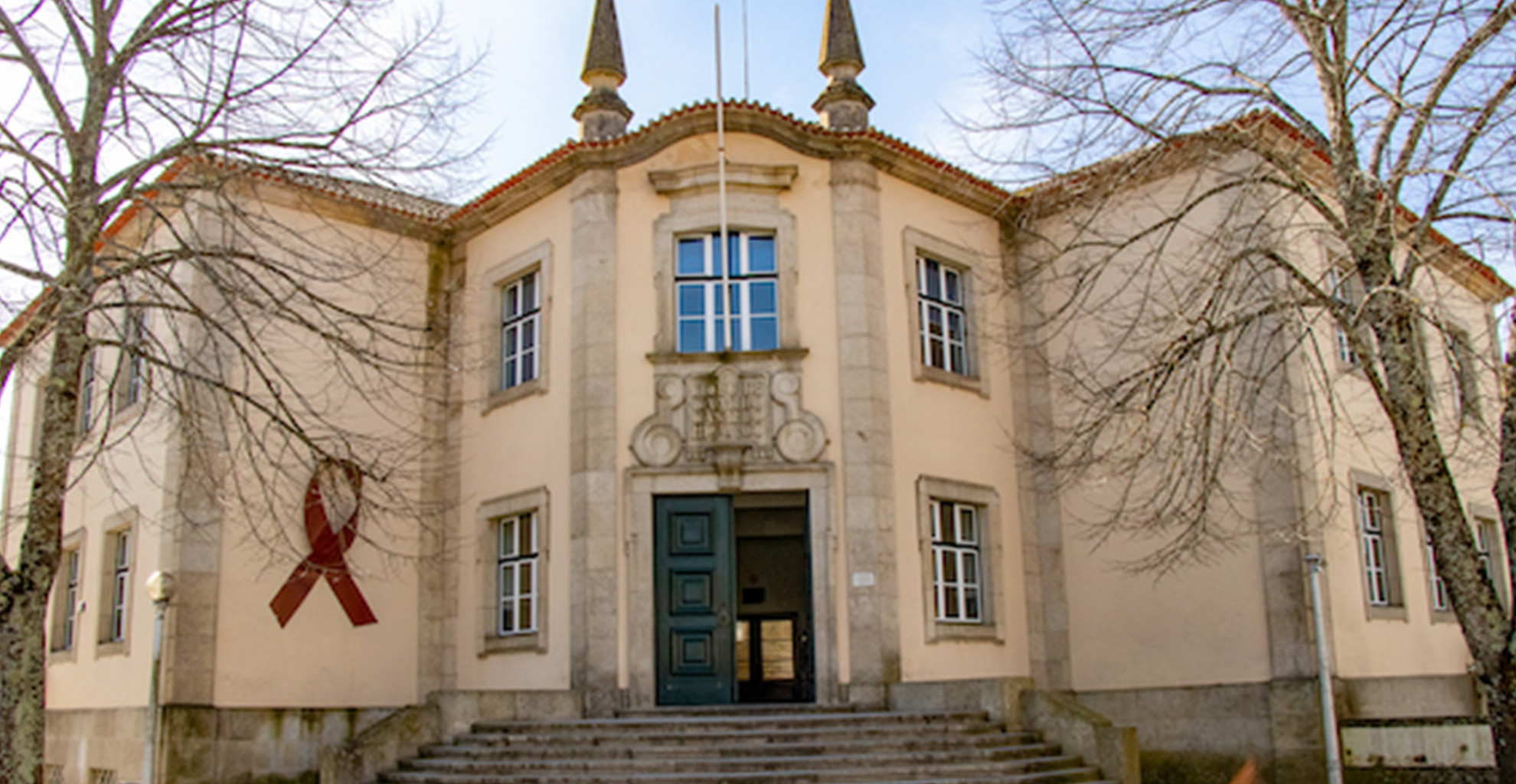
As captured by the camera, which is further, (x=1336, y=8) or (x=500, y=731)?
(x=500, y=731)

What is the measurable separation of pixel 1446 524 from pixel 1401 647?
6.89 m

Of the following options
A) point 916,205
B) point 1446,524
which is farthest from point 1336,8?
point 916,205

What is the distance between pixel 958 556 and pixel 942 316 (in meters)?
2.93

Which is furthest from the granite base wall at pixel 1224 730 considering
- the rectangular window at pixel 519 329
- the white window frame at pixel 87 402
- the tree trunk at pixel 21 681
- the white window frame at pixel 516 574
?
the white window frame at pixel 87 402

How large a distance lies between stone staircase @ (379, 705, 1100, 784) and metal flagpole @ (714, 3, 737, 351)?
4.29 metres

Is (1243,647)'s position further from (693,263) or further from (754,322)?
(693,263)

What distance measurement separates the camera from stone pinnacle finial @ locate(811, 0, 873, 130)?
16.2 m

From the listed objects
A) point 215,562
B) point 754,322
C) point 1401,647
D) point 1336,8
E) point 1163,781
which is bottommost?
point 1163,781

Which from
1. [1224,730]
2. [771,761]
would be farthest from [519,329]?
[1224,730]

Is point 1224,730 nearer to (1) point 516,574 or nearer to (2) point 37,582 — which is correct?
(1) point 516,574

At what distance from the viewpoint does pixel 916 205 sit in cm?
1638

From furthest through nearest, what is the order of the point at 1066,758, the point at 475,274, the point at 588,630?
the point at 475,274 → the point at 588,630 → the point at 1066,758

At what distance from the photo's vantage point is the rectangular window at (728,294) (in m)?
15.3

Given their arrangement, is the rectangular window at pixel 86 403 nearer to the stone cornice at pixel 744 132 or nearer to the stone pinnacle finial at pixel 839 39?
the stone cornice at pixel 744 132
